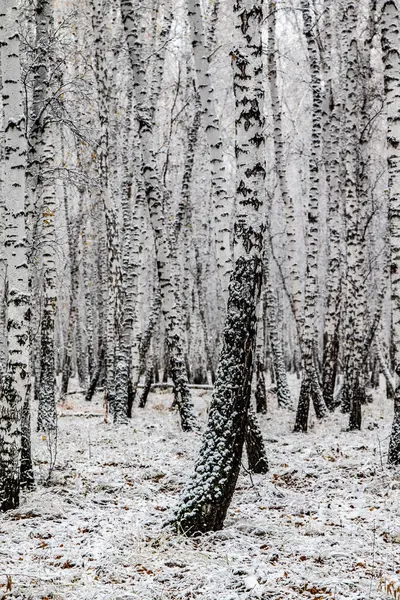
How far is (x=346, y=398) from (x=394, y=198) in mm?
6707

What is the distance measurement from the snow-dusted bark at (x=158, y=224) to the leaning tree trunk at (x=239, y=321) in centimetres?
455

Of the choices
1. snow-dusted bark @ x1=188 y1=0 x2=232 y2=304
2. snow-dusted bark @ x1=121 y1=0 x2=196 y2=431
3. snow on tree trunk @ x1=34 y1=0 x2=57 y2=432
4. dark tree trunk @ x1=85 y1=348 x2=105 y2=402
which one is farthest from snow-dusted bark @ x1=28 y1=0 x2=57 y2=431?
dark tree trunk @ x1=85 y1=348 x2=105 y2=402

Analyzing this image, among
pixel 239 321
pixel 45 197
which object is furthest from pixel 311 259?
pixel 239 321

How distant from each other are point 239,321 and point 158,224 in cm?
544

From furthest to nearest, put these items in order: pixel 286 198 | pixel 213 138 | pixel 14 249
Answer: pixel 286 198, pixel 213 138, pixel 14 249

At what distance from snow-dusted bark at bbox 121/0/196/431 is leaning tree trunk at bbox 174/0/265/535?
14.9 feet

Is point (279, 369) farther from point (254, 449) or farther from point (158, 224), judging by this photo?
point (254, 449)

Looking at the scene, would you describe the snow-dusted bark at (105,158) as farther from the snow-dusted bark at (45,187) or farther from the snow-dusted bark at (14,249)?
the snow-dusted bark at (14,249)

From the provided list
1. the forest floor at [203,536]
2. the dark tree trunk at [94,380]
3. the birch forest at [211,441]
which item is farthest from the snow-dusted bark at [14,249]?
the dark tree trunk at [94,380]

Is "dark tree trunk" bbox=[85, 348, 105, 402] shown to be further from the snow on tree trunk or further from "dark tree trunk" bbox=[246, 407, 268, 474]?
"dark tree trunk" bbox=[246, 407, 268, 474]

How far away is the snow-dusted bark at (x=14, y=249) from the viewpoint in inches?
217

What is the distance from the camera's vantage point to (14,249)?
5.62m

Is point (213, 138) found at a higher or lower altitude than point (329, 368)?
higher

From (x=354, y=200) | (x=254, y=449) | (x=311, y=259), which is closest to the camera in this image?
(x=254, y=449)
